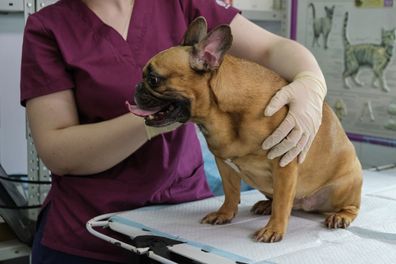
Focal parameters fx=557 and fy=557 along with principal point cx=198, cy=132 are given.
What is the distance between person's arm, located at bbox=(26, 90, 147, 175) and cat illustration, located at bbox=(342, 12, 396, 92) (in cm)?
119

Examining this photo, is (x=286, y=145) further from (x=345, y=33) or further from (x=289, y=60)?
(x=345, y=33)

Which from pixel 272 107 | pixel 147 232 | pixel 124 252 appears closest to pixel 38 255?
pixel 124 252

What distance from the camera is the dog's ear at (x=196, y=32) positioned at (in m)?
0.89

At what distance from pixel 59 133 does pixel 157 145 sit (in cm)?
19

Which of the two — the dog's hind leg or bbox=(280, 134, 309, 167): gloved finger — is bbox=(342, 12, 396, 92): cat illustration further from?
bbox=(280, 134, 309, 167): gloved finger

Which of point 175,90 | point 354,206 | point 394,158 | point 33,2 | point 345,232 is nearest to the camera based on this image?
point 175,90

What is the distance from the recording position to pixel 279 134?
907 mm

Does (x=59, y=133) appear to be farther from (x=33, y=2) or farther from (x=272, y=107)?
(x=33, y=2)

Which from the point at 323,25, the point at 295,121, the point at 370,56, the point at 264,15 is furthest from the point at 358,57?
the point at 295,121

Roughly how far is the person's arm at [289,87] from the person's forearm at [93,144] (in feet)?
0.80

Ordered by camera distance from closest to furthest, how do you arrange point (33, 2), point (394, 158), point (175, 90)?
point (175, 90), point (33, 2), point (394, 158)

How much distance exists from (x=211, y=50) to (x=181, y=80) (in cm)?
7

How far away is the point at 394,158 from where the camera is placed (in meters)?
1.91

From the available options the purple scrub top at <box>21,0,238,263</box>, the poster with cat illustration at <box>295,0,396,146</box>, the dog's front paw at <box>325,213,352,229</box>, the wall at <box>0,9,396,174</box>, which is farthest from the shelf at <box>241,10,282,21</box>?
the dog's front paw at <box>325,213,352,229</box>
